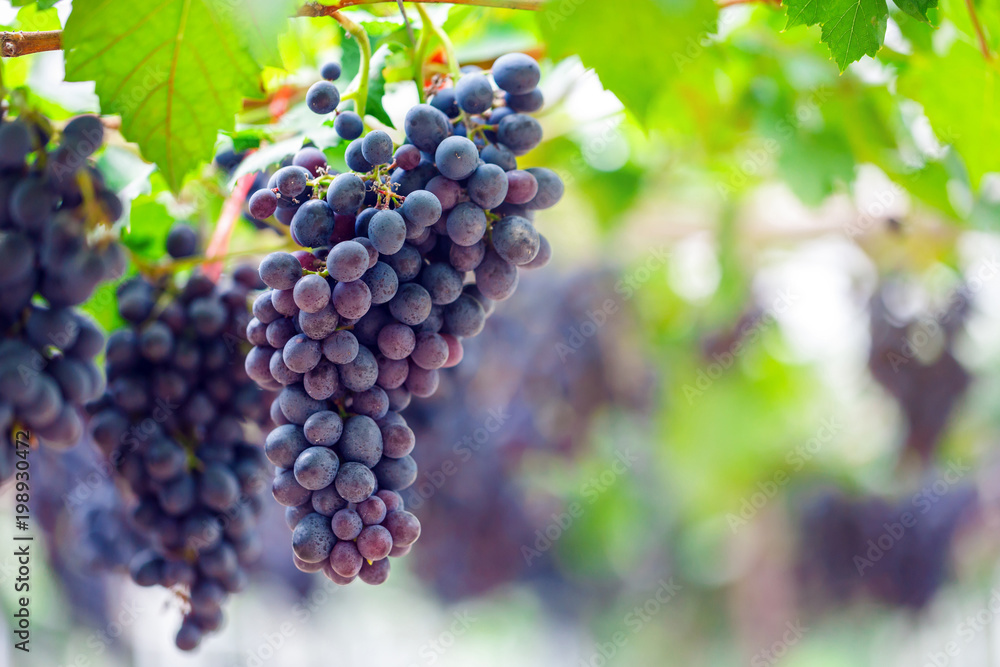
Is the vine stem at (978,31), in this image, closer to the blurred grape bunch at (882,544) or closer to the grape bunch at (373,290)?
the grape bunch at (373,290)

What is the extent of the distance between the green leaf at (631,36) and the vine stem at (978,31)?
1.11ft

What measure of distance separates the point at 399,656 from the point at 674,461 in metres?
4.19

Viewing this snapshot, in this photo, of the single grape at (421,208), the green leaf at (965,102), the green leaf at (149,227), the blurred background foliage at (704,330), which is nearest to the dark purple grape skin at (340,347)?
the single grape at (421,208)

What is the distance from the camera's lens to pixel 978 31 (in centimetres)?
73

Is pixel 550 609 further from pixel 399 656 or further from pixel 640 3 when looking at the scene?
pixel 640 3

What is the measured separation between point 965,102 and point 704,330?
1415mm

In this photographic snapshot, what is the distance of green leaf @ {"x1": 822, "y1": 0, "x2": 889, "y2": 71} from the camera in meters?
0.60

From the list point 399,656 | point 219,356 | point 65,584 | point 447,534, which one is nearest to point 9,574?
point 65,584

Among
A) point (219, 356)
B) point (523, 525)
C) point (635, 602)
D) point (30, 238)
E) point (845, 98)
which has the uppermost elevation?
point (845, 98)

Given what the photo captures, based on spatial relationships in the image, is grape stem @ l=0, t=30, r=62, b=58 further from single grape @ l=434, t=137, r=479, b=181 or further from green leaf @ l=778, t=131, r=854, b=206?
green leaf @ l=778, t=131, r=854, b=206

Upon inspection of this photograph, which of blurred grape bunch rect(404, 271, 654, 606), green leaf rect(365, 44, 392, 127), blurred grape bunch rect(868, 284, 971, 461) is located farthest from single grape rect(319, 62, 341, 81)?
blurred grape bunch rect(868, 284, 971, 461)

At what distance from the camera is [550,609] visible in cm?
397

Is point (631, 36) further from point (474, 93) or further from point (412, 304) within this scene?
point (412, 304)

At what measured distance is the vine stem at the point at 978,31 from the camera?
702mm
